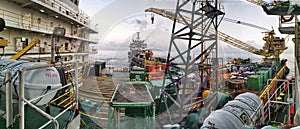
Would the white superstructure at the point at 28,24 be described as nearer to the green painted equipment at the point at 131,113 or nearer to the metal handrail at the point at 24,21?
the metal handrail at the point at 24,21

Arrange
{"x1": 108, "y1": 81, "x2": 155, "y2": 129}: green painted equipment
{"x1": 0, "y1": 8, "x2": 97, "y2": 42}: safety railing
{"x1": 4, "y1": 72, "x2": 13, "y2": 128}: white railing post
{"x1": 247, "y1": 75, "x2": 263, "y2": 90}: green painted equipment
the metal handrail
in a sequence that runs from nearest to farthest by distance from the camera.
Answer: {"x1": 4, "y1": 72, "x2": 13, "y2": 128}: white railing post < {"x1": 108, "y1": 81, "x2": 155, "y2": 129}: green painted equipment < {"x1": 247, "y1": 75, "x2": 263, "y2": 90}: green painted equipment < {"x1": 0, "y1": 8, "x2": 97, "y2": 42}: safety railing < the metal handrail

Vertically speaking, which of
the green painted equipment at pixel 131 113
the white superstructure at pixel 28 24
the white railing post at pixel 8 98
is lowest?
the green painted equipment at pixel 131 113

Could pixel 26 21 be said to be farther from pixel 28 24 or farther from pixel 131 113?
pixel 131 113

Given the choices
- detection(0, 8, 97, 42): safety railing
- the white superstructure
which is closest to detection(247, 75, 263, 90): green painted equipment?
the white superstructure

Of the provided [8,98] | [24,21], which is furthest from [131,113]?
[24,21]

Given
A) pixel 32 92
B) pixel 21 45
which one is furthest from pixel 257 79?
pixel 21 45

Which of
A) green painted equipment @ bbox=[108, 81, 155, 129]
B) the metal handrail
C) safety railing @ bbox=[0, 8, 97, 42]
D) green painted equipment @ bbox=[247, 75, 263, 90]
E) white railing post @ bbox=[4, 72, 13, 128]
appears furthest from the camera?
the metal handrail

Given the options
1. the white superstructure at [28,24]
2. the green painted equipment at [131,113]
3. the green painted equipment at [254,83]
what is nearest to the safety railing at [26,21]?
the white superstructure at [28,24]

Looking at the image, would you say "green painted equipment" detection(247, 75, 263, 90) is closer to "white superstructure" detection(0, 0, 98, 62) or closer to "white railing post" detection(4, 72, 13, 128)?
"white superstructure" detection(0, 0, 98, 62)

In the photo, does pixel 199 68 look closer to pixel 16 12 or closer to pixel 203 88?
pixel 203 88

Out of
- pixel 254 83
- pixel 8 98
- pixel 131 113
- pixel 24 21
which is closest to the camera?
pixel 8 98

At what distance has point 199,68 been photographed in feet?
16.0

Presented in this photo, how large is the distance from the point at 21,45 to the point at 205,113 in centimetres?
634

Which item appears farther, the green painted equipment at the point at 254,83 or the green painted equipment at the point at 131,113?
the green painted equipment at the point at 254,83
